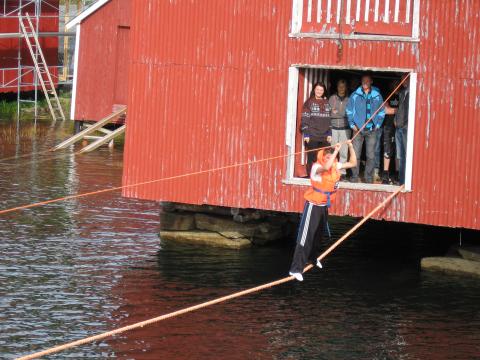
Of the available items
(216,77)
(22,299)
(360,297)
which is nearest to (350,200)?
(360,297)

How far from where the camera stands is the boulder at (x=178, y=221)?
23.6m

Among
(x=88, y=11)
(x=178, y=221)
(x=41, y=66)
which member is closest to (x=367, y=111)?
(x=178, y=221)

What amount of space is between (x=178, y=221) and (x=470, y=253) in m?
5.65

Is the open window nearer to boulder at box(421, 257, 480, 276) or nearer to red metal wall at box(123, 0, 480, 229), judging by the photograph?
red metal wall at box(123, 0, 480, 229)

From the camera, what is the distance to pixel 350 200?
2109 centimetres

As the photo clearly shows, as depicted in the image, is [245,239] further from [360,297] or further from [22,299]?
[22,299]

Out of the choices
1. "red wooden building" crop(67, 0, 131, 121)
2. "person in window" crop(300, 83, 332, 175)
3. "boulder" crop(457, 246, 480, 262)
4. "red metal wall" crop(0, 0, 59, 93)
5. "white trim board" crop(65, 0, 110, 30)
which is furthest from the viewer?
"red metal wall" crop(0, 0, 59, 93)

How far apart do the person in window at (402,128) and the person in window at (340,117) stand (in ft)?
3.26

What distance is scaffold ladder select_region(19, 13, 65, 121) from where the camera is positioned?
42.0m

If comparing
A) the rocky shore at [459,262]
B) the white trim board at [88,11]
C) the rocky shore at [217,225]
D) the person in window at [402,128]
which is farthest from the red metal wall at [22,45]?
the rocky shore at [459,262]

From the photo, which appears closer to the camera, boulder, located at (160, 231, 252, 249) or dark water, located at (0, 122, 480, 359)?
dark water, located at (0, 122, 480, 359)

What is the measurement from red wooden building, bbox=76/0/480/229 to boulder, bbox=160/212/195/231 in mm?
1660

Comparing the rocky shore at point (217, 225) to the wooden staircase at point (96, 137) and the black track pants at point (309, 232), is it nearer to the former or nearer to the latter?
the black track pants at point (309, 232)

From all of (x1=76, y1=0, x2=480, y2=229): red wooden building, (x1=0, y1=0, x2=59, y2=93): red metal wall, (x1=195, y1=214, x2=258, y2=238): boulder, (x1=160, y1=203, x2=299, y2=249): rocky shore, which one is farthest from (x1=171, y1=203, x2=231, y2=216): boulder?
(x1=0, y1=0, x2=59, y2=93): red metal wall
